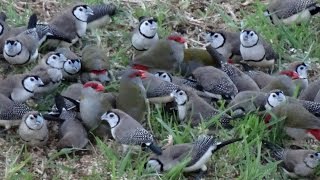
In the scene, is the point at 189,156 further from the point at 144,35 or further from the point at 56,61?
the point at 144,35

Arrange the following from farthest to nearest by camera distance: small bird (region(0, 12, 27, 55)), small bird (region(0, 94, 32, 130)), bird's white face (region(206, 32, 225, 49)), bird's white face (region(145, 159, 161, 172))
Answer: bird's white face (region(206, 32, 225, 49)), small bird (region(0, 12, 27, 55)), small bird (region(0, 94, 32, 130)), bird's white face (region(145, 159, 161, 172))

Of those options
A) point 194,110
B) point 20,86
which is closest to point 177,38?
point 194,110

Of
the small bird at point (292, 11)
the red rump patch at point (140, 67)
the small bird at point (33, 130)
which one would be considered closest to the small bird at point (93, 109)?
the small bird at point (33, 130)

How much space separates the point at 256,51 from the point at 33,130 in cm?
229

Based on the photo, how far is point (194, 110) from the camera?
6.24 metres

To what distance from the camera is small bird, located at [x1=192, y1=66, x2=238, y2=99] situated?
21.7ft

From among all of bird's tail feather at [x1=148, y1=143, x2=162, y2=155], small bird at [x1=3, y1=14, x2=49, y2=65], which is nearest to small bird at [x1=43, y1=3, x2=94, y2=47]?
small bird at [x1=3, y1=14, x2=49, y2=65]

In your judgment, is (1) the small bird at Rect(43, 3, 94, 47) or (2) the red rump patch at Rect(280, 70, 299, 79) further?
(1) the small bird at Rect(43, 3, 94, 47)

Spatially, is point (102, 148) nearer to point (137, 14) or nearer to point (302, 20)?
point (137, 14)

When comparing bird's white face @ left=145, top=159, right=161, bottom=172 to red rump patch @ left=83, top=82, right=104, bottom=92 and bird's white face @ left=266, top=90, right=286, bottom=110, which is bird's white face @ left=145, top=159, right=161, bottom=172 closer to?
red rump patch @ left=83, top=82, right=104, bottom=92

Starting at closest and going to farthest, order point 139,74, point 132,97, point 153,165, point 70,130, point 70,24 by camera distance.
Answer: point 153,165
point 70,130
point 132,97
point 139,74
point 70,24

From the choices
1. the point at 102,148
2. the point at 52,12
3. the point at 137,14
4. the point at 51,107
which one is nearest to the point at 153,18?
the point at 137,14

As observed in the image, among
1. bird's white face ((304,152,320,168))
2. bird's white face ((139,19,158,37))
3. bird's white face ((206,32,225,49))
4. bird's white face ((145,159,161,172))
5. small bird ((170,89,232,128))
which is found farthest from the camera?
bird's white face ((206,32,225,49))

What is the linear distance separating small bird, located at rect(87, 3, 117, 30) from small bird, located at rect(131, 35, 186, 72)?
70 cm
